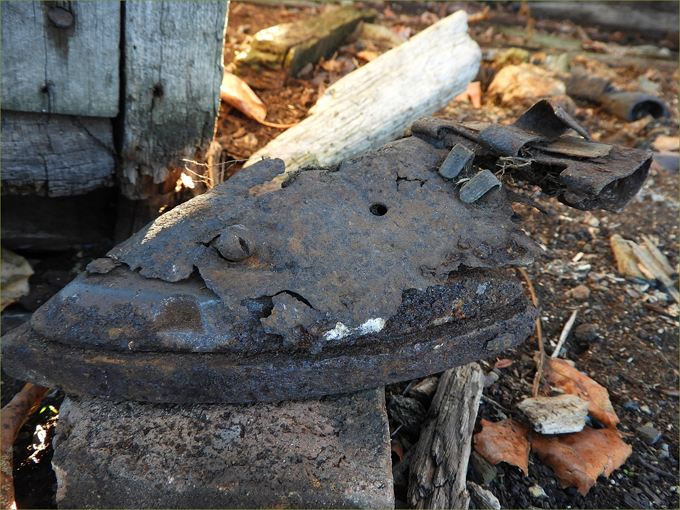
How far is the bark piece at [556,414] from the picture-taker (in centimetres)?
172

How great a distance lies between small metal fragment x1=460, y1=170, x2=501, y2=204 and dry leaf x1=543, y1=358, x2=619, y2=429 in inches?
34.3

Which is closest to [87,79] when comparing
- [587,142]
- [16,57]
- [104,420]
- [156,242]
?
[16,57]

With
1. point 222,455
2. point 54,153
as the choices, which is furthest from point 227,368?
point 54,153

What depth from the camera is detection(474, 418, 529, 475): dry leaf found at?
1.64 meters

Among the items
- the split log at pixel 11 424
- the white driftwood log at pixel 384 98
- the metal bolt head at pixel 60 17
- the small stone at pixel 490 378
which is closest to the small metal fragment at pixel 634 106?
the white driftwood log at pixel 384 98

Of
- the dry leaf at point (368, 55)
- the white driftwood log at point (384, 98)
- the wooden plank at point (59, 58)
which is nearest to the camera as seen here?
the wooden plank at point (59, 58)

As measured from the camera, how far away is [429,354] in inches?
60.3

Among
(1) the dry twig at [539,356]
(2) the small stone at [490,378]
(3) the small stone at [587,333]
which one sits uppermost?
(3) the small stone at [587,333]

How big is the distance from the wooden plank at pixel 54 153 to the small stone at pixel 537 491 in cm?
214

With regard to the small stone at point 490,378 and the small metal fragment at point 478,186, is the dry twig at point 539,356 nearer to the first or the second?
the small stone at point 490,378

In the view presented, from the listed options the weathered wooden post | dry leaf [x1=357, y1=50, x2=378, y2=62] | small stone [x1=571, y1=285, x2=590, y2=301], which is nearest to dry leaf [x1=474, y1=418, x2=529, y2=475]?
small stone [x1=571, y1=285, x2=590, y2=301]

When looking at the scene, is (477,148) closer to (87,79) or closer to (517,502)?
(517,502)

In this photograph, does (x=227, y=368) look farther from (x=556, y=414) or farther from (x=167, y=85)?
(x=167, y=85)

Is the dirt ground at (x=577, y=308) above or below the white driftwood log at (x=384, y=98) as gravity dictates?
below
